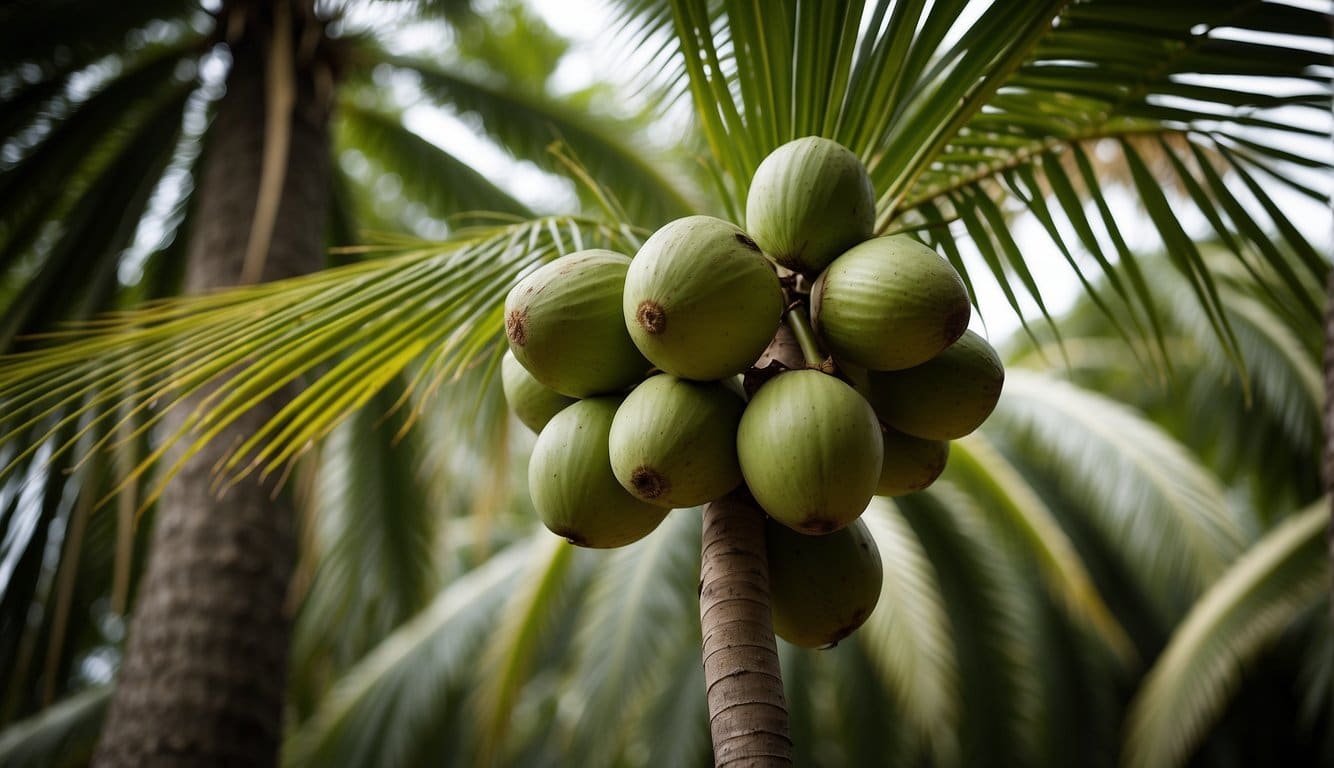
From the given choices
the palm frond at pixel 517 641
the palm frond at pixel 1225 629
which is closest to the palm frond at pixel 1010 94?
the palm frond at pixel 517 641

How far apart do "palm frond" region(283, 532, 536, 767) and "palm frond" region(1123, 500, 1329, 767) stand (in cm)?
478

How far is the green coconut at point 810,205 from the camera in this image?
148 centimetres

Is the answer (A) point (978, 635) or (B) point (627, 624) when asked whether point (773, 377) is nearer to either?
(B) point (627, 624)

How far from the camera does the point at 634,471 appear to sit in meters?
1.36

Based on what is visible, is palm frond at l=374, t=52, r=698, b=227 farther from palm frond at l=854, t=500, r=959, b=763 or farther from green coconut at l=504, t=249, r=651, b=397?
green coconut at l=504, t=249, r=651, b=397

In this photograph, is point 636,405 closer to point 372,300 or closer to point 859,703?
point 372,300

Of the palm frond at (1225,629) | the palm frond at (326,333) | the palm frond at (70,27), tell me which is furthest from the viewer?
the palm frond at (1225,629)

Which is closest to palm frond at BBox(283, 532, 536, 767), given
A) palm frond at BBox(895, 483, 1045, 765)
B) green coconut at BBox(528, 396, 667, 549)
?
palm frond at BBox(895, 483, 1045, 765)

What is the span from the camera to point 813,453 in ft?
4.21

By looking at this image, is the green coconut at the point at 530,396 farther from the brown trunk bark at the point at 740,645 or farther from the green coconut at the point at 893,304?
the green coconut at the point at 893,304

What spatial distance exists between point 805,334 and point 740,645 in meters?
0.46

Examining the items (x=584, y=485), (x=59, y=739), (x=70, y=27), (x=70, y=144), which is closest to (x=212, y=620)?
(x=584, y=485)

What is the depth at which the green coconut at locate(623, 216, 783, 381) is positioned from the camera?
52.6 inches

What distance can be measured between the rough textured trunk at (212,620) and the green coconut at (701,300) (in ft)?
8.42
